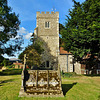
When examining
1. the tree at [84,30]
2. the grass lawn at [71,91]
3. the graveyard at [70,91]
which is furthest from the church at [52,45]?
the grass lawn at [71,91]

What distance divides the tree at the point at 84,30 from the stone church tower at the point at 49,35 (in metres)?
10.5

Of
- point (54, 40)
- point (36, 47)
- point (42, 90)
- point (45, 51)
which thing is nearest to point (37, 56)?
point (36, 47)

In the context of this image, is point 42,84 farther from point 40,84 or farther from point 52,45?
point 52,45

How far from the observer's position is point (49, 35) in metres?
28.6

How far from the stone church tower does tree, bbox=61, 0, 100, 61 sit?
413 inches

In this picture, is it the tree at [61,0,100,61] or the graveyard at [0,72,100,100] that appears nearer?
the graveyard at [0,72,100,100]

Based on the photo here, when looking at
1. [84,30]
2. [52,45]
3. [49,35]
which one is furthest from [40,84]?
[49,35]

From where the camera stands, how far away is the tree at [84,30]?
1460 centimetres

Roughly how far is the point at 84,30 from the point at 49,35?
15.3 m

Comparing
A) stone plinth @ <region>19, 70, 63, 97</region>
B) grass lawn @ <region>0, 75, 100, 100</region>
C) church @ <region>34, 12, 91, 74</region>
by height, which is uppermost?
church @ <region>34, 12, 91, 74</region>

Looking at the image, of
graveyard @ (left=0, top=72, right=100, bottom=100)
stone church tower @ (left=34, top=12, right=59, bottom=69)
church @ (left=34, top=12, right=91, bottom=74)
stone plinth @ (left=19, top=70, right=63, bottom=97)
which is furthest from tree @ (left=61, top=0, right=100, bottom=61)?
stone church tower @ (left=34, top=12, right=59, bottom=69)

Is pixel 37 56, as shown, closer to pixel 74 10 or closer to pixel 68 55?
pixel 68 55

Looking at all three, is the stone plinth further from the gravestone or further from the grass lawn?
the grass lawn

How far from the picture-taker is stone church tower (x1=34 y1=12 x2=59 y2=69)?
1080 inches
